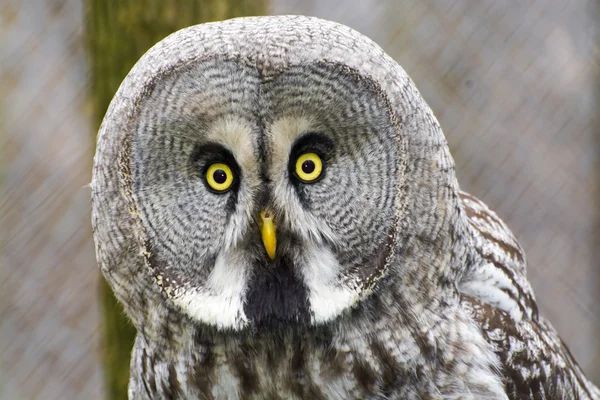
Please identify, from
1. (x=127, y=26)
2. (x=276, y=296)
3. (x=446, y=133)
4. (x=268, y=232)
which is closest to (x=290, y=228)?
(x=268, y=232)

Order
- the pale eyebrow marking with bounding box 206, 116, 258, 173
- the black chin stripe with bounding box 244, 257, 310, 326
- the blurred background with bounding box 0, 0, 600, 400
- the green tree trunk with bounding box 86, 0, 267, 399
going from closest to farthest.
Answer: the pale eyebrow marking with bounding box 206, 116, 258, 173, the black chin stripe with bounding box 244, 257, 310, 326, the green tree trunk with bounding box 86, 0, 267, 399, the blurred background with bounding box 0, 0, 600, 400

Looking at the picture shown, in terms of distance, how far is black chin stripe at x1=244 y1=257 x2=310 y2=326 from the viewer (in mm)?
1555

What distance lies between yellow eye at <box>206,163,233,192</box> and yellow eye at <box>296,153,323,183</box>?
0.43ft

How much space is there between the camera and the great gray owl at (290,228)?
4.74 feet

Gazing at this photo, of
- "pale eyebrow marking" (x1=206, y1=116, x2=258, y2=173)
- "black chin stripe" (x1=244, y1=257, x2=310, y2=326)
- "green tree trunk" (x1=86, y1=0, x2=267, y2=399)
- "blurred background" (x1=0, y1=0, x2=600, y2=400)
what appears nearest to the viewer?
"pale eyebrow marking" (x1=206, y1=116, x2=258, y2=173)

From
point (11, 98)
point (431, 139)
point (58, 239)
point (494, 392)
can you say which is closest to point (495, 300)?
point (494, 392)

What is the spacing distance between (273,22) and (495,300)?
2.58ft

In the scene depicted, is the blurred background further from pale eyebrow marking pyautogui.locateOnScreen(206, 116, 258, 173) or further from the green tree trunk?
pale eyebrow marking pyautogui.locateOnScreen(206, 116, 258, 173)

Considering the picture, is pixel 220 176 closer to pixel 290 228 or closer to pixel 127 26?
pixel 290 228

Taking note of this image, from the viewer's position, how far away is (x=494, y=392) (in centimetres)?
165

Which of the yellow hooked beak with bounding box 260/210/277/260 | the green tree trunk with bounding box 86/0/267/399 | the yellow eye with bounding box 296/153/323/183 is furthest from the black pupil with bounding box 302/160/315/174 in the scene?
the green tree trunk with bounding box 86/0/267/399

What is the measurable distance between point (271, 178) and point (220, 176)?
0.10 metres

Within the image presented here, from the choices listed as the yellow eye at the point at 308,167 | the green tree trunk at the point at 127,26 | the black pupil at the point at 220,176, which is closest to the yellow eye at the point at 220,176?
the black pupil at the point at 220,176

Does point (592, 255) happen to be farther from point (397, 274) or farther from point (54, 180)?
point (54, 180)
